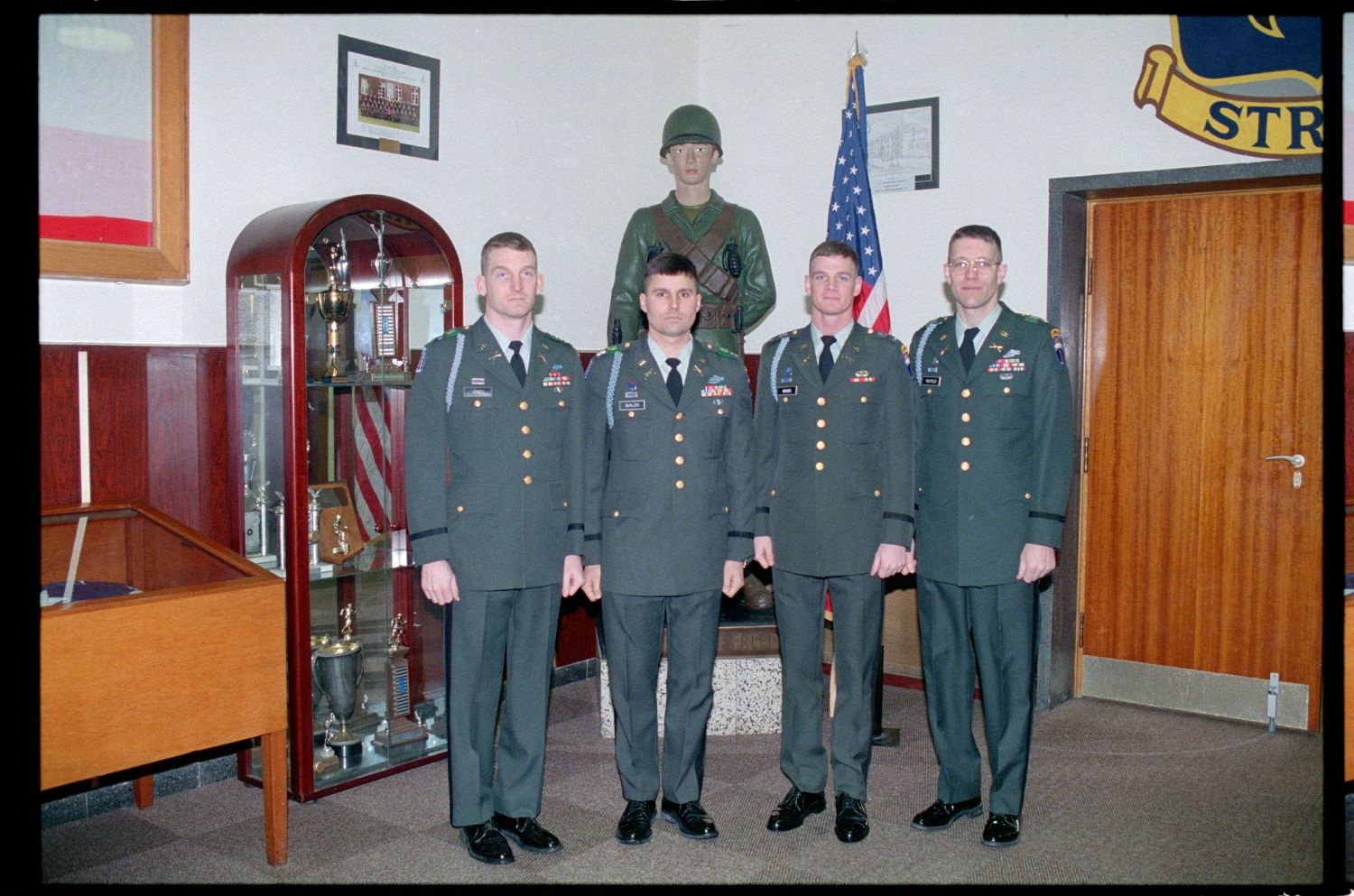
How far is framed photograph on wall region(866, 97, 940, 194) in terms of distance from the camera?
192 inches

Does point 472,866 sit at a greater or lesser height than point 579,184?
lesser

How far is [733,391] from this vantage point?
316 cm

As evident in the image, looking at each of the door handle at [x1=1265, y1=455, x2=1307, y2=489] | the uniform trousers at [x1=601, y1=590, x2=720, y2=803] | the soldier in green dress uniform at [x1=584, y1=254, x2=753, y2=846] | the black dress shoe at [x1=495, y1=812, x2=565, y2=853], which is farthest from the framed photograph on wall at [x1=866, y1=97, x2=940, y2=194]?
the black dress shoe at [x1=495, y1=812, x2=565, y2=853]

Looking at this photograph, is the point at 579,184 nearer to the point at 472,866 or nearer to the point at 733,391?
the point at 733,391

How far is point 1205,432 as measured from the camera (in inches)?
178

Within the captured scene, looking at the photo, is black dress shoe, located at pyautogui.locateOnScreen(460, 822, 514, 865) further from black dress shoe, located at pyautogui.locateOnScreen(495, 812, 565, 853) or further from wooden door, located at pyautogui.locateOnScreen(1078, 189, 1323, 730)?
wooden door, located at pyautogui.locateOnScreen(1078, 189, 1323, 730)

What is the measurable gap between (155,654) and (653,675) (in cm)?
125

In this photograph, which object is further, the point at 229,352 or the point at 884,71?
the point at 884,71

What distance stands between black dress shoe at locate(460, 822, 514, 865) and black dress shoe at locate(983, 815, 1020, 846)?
1288 millimetres

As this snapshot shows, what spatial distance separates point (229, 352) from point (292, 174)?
681 mm

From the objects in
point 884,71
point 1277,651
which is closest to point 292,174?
point 884,71

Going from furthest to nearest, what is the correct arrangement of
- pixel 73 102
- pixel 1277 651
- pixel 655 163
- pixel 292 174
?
pixel 655 163 < pixel 1277 651 < pixel 292 174 < pixel 73 102

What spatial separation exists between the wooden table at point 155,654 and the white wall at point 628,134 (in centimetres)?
65
